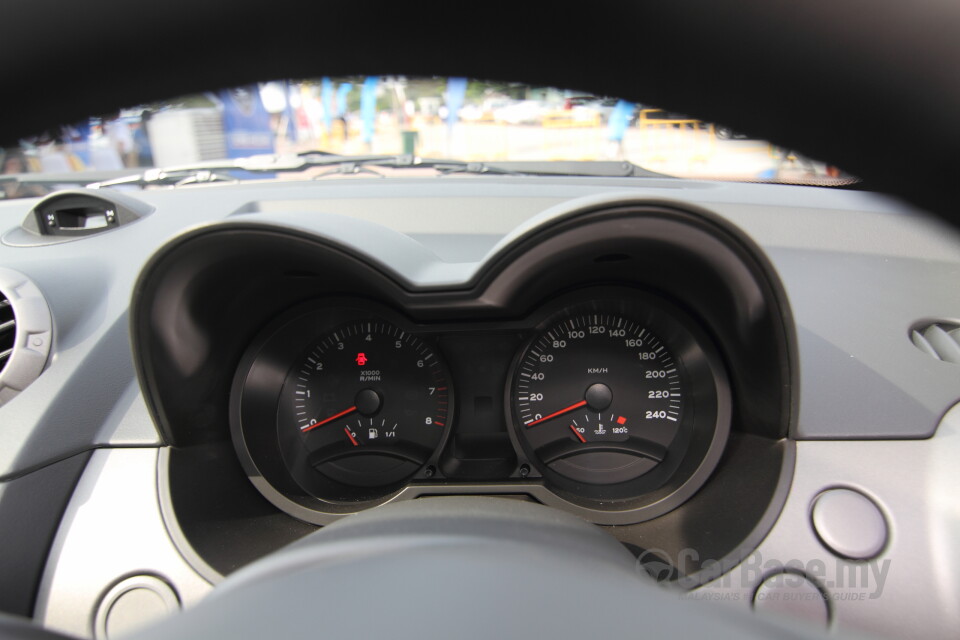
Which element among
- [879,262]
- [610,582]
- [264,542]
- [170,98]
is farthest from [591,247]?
[170,98]

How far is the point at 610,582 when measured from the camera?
0.90 meters

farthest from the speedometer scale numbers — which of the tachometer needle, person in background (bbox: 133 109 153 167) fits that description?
person in background (bbox: 133 109 153 167)

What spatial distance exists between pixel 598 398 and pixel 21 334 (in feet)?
5.91

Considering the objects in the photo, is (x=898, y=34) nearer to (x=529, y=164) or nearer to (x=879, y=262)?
(x=879, y=262)

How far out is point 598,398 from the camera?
2334mm

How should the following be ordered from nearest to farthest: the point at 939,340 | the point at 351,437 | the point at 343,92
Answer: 1. the point at 343,92
2. the point at 939,340
3. the point at 351,437

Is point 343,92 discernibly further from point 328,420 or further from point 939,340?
point 939,340

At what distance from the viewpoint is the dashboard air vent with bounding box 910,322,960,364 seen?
79.2 inches

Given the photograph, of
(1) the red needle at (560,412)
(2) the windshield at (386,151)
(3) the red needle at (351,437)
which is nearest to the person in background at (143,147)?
(2) the windshield at (386,151)

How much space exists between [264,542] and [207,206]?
1.26m

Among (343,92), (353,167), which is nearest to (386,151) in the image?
(353,167)

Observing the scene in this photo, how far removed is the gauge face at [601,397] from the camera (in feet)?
7.61

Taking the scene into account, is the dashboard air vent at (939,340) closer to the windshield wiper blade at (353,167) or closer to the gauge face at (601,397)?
the gauge face at (601,397)

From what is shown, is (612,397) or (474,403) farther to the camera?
(474,403)
